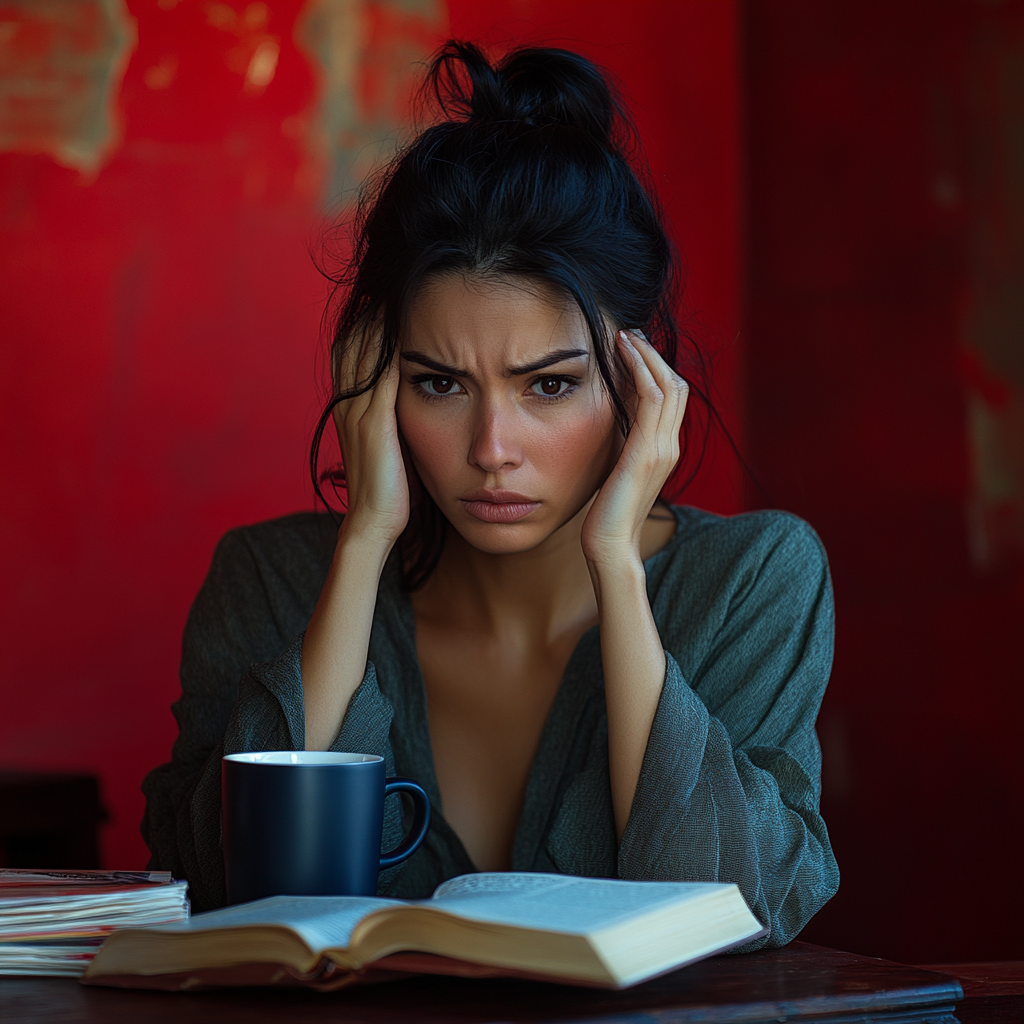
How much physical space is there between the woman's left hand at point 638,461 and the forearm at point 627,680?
1.7 inches

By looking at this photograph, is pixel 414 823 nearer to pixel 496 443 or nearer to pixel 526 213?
pixel 496 443

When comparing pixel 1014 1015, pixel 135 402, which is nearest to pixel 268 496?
pixel 135 402

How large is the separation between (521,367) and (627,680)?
0.32 meters

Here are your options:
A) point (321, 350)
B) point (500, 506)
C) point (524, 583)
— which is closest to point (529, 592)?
point (524, 583)

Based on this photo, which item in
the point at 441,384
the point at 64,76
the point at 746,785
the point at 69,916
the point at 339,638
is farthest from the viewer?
the point at 64,76

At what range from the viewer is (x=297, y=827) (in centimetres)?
76

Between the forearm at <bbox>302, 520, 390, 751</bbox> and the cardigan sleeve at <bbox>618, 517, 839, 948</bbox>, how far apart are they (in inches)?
11.6

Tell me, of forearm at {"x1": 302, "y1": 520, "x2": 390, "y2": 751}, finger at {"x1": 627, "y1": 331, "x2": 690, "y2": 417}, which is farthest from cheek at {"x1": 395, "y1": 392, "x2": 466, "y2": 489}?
finger at {"x1": 627, "y1": 331, "x2": 690, "y2": 417}

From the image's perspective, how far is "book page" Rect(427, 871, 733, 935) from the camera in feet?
1.97

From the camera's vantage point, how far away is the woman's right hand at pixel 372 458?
1.21 m

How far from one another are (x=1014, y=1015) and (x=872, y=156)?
196cm

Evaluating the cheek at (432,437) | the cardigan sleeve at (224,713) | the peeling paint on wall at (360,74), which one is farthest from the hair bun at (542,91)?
the peeling paint on wall at (360,74)

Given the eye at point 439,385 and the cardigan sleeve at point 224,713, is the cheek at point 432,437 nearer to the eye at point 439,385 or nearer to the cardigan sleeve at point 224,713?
the eye at point 439,385

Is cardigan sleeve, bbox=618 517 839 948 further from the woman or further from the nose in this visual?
the nose
